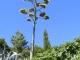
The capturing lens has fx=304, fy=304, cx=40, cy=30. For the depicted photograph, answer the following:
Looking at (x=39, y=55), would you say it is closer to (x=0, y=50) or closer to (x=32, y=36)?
(x=32, y=36)

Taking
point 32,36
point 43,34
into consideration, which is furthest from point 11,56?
point 43,34

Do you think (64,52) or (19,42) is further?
(19,42)

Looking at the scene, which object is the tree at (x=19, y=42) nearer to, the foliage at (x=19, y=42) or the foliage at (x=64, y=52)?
the foliage at (x=19, y=42)

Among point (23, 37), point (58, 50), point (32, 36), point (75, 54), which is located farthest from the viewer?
point (23, 37)

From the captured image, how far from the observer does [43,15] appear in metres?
28.0

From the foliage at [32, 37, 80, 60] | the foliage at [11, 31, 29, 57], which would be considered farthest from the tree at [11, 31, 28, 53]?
the foliage at [32, 37, 80, 60]

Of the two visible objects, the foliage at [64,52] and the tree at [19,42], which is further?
the tree at [19,42]

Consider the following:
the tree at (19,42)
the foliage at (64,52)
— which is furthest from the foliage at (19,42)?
the foliage at (64,52)

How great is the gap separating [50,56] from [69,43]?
0.56 metres

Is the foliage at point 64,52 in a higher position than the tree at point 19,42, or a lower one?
lower

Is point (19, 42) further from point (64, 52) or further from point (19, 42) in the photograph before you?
point (64, 52)

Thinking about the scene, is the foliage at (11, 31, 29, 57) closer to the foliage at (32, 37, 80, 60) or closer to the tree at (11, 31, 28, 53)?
the tree at (11, 31, 28, 53)

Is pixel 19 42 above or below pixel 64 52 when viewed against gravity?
above

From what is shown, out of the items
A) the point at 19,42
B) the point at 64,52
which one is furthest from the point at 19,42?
the point at 64,52
